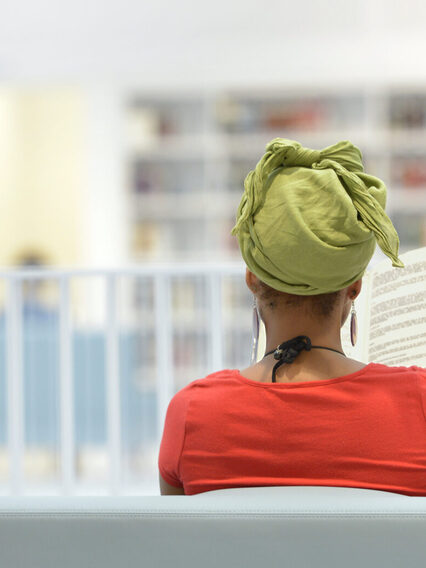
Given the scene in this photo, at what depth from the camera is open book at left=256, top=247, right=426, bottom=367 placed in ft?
3.58

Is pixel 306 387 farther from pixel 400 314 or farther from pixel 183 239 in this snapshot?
pixel 183 239

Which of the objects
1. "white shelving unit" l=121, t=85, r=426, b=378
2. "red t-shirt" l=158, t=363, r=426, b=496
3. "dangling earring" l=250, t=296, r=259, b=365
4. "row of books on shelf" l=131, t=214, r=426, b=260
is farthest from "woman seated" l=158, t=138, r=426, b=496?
"row of books on shelf" l=131, t=214, r=426, b=260

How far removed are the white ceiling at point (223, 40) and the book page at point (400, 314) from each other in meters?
3.98

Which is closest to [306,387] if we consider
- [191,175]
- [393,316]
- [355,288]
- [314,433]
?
[314,433]

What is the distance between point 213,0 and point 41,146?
2.58 m

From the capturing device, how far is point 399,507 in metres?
0.63

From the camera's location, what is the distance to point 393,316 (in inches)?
44.0

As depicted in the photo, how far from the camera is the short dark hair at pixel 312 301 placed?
2.87 ft

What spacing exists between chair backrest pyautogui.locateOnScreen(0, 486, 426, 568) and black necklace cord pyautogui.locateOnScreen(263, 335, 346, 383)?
209 millimetres

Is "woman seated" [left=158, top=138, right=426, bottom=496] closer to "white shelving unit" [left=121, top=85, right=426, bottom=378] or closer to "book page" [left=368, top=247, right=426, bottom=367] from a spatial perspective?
"book page" [left=368, top=247, right=426, bottom=367]

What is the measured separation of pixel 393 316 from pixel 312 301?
0.29 meters

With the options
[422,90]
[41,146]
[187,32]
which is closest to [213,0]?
[187,32]

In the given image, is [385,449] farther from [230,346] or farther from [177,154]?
[177,154]

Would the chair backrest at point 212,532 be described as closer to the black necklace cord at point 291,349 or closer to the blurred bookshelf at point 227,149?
the black necklace cord at point 291,349
